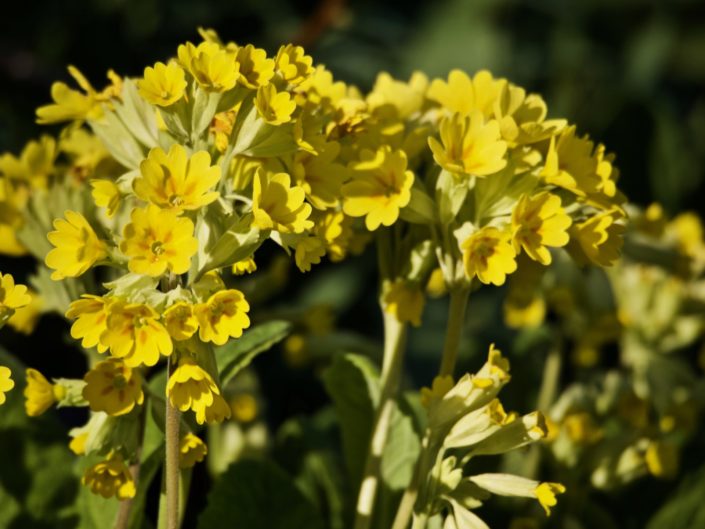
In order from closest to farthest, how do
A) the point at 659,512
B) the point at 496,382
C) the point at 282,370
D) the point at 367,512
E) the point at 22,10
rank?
the point at 496,382
the point at 367,512
the point at 659,512
the point at 282,370
the point at 22,10

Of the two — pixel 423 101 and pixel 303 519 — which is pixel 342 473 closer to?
pixel 303 519

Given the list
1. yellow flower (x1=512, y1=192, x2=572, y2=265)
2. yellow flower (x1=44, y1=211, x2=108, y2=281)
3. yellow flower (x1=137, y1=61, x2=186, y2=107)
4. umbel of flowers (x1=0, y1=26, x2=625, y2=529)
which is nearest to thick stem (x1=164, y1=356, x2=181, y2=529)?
umbel of flowers (x1=0, y1=26, x2=625, y2=529)

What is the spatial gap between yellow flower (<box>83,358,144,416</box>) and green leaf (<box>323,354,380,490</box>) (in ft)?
1.03

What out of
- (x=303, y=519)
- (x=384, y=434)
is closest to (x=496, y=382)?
(x=384, y=434)

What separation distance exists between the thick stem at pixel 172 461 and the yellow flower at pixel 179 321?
0.18 feet

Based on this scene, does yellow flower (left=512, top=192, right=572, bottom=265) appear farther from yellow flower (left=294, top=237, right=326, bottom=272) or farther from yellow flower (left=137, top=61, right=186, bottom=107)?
yellow flower (left=137, top=61, right=186, bottom=107)

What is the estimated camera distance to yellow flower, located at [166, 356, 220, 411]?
86cm

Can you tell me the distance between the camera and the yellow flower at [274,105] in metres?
0.89

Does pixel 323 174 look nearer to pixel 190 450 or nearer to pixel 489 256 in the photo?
pixel 489 256

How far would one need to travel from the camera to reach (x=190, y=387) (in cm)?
88

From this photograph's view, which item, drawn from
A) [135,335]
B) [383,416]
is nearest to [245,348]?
[383,416]

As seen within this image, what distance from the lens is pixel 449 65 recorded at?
2713 millimetres

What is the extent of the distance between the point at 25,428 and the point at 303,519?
0.31 m

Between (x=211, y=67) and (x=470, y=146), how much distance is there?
0.23m
